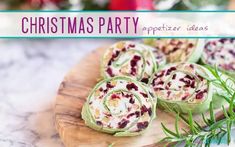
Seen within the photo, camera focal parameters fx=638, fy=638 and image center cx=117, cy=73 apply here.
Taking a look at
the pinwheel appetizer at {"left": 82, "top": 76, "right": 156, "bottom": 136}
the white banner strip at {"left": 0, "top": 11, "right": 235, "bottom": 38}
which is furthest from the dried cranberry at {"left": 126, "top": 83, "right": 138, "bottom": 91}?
the white banner strip at {"left": 0, "top": 11, "right": 235, "bottom": 38}

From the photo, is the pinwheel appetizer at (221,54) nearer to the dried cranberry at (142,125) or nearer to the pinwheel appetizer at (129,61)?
the pinwheel appetizer at (129,61)

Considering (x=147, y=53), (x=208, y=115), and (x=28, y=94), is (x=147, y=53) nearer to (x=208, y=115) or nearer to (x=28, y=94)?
(x=208, y=115)

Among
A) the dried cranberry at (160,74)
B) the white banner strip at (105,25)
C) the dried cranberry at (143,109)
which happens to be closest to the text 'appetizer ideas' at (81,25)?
the white banner strip at (105,25)

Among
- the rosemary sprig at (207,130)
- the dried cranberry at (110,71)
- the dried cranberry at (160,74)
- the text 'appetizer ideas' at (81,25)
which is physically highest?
the text 'appetizer ideas' at (81,25)

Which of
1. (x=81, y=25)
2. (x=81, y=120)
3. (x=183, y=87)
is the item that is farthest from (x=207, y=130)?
(x=81, y=25)

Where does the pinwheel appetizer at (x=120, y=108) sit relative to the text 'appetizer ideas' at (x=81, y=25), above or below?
below

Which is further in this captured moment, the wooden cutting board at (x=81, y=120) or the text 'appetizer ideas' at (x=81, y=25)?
the text 'appetizer ideas' at (x=81, y=25)

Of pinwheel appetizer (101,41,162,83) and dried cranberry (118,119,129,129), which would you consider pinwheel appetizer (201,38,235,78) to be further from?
dried cranberry (118,119,129,129)
